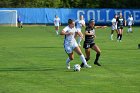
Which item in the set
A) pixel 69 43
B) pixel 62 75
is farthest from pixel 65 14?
pixel 62 75

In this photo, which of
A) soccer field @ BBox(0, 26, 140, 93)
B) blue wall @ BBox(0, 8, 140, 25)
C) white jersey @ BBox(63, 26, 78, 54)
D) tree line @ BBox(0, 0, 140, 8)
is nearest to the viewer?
soccer field @ BBox(0, 26, 140, 93)

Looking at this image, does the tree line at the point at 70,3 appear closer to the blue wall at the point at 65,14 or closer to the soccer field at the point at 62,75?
the blue wall at the point at 65,14

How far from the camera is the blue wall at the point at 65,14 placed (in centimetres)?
A: 7525

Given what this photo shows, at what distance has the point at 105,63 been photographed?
896 inches

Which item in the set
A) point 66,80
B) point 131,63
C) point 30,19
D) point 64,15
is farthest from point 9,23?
point 66,80

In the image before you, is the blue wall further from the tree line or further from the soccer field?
the soccer field

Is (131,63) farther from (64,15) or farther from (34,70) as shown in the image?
(64,15)

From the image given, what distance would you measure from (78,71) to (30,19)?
184ft

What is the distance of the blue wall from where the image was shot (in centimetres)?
7525

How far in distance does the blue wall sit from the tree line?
4.70m

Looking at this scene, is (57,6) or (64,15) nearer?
(64,15)

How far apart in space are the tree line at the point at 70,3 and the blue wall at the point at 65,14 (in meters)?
4.70

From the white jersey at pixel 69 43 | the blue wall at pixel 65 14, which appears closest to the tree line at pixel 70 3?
the blue wall at pixel 65 14

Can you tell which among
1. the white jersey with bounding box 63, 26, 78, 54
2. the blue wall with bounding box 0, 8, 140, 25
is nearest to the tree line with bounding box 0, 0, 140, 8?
the blue wall with bounding box 0, 8, 140, 25
